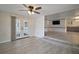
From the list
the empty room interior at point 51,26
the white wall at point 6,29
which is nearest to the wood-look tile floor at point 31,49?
the empty room interior at point 51,26

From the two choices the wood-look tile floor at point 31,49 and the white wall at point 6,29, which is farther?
the white wall at point 6,29

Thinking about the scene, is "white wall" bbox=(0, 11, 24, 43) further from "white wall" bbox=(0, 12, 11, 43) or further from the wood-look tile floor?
the wood-look tile floor

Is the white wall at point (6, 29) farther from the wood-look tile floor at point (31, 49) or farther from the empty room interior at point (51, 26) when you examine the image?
the wood-look tile floor at point (31, 49)

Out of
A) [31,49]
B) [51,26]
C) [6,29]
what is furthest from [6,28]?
[51,26]

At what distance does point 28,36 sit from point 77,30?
1849 millimetres

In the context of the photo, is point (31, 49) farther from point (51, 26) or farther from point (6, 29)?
point (6, 29)

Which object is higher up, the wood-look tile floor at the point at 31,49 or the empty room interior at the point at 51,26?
the empty room interior at the point at 51,26

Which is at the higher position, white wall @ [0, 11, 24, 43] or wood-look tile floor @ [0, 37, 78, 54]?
white wall @ [0, 11, 24, 43]

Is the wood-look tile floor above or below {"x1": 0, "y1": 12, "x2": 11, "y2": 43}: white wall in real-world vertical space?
below

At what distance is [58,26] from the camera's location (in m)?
3.14

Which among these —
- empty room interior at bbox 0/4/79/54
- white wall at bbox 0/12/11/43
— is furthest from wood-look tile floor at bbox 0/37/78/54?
white wall at bbox 0/12/11/43

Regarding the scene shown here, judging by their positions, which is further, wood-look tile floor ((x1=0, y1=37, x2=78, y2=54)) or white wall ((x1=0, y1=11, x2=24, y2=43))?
white wall ((x1=0, y1=11, x2=24, y2=43))

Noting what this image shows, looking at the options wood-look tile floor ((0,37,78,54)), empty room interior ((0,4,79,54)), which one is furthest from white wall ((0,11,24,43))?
wood-look tile floor ((0,37,78,54))
